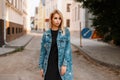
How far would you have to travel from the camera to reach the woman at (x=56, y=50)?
4984mm

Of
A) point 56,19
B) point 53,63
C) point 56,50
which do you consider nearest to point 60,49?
point 56,50

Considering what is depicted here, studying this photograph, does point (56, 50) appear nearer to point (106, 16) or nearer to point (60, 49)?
Result: point (60, 49)

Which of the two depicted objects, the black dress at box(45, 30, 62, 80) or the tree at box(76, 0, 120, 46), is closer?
the black dress at box(45, 30, 62, 80)

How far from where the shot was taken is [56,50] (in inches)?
196

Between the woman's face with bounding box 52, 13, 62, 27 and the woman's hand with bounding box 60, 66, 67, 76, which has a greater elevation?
the woman's face with bounding box 52, 13, 62, 27

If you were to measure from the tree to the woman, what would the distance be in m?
12.5

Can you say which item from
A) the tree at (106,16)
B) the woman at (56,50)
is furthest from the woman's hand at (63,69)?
the tree at (106,16)

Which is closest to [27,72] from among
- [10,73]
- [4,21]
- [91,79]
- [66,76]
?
[10,73]

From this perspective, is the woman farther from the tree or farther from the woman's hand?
the tree

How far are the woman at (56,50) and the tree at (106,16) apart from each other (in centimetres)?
1251

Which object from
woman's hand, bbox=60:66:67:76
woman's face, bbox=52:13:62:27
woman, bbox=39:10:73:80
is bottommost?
woman's hand, bbox=60:66:67:76

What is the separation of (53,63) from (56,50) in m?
0.19

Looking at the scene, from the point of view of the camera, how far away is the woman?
4.98m

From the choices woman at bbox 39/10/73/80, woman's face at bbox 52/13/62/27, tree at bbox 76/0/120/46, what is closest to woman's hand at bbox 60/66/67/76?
woman at bbox 39/10/73/80
